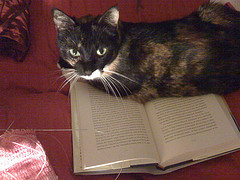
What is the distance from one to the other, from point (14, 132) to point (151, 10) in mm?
981

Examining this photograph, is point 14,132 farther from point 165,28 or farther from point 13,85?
point 165,28

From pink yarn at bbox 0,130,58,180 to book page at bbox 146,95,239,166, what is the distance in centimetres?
47

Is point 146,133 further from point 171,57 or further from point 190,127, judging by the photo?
point 171,57

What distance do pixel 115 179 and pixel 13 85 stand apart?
61 centimetres

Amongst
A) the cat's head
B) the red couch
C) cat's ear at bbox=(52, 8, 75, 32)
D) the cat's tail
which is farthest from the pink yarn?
the cat's tail

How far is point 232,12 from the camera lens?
104cm

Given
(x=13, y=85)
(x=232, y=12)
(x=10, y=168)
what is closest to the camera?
(x=10, y=168)

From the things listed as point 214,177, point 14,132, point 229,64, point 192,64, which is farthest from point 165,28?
point 14,132

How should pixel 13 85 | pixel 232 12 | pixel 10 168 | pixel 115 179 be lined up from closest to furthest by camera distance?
pixel 10 168
pixel 115 179
pixel 13 85
pixel 232 12

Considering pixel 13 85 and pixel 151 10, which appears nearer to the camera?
pixel 13 85

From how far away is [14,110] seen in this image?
0.83 m

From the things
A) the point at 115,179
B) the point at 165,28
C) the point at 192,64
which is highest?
the point at 165,28

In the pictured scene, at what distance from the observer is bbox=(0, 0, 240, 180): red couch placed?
2.62ft

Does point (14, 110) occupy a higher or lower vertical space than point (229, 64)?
lower
